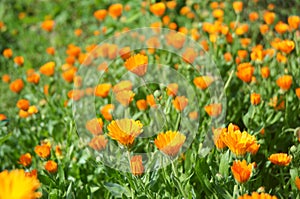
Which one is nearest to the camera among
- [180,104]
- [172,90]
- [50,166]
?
[50,166]

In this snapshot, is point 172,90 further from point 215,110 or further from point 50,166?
point 50,166

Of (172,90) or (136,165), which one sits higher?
(136,165)

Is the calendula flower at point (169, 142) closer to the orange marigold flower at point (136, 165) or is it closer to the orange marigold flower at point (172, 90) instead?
the orange marigold flower at point (136, 165)

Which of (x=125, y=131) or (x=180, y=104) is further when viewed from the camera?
(x=180, y=104)

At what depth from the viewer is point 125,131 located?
5.74 feet

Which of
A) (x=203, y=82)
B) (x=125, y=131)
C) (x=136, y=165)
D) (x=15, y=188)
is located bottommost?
(x=203, y=82)

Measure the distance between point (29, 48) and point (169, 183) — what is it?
126 inches

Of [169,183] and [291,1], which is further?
[291,1]

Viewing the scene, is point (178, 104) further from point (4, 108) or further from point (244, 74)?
Answer: point (4, 108)

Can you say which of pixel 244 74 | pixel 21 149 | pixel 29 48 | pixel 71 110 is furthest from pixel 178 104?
pixel 29 48

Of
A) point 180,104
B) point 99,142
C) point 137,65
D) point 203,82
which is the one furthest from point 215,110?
point 99,142

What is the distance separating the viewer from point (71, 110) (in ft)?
9.52

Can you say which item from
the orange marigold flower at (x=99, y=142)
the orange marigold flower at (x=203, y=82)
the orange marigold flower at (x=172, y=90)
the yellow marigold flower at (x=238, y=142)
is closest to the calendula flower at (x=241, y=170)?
the yellow marigold flower at (x=238, y=142)

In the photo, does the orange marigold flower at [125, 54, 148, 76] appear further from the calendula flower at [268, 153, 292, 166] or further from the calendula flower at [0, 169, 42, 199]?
the calendula flower at [0, 169, 42, 199]
